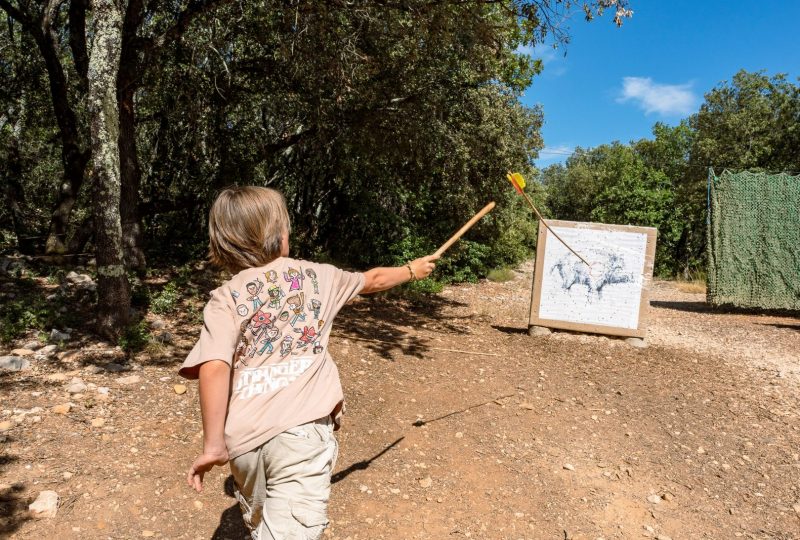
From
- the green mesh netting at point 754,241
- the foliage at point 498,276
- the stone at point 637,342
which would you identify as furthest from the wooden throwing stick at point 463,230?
the foliage at point 498,276

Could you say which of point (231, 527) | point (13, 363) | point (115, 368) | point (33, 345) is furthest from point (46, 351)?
point (231, 527)

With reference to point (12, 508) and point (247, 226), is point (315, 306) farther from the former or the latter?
point (12, 508)

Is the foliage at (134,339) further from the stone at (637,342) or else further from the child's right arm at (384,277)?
the stone at (637,342)

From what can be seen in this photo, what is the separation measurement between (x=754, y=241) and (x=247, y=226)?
1195 centimetres

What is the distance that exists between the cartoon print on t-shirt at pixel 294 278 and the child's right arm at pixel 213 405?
1.11 feet

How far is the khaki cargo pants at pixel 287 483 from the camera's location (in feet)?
5.51

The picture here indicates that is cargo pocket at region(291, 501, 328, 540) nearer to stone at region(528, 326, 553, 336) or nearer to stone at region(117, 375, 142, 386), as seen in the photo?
stone at region(117, 375, 142, 386)

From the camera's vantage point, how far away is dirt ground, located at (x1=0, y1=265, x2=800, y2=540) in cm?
309

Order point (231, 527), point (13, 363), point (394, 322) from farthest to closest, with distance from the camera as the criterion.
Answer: point (394, 322) < point (13, 363) < point (231, 527)

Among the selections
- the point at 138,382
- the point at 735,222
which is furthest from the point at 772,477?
the point at 735,222

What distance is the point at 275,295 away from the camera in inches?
68.6

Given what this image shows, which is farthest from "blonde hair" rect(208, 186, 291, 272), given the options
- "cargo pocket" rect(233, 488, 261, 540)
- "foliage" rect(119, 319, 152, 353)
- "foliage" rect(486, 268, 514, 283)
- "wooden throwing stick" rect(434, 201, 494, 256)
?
"foliage" rect(486, 268, 514, 283)

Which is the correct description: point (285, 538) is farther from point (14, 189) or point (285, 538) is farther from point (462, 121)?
point (14, 189)

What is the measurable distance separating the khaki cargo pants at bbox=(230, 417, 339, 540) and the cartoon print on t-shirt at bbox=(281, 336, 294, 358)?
243mm
